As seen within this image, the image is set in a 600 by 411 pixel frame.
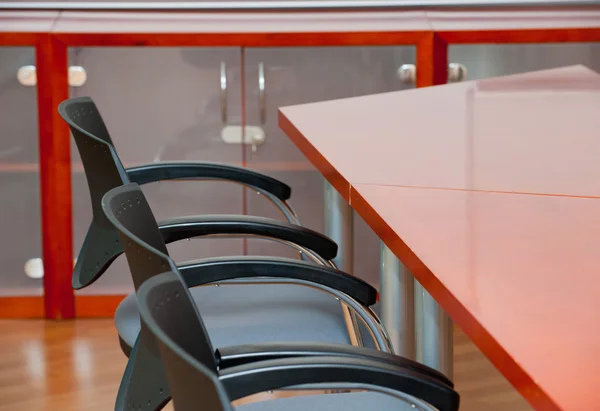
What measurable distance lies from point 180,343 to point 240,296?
3.24 feet

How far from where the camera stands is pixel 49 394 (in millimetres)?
2754

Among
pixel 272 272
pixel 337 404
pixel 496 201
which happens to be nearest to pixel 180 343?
pixel 337 404

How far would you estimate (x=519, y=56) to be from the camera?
3.28 m

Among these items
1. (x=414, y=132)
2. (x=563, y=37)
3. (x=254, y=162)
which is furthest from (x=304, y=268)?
(x=563, y=37)

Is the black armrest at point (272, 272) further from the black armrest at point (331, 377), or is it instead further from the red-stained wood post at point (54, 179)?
the red-stained wood post at point (54, 179)

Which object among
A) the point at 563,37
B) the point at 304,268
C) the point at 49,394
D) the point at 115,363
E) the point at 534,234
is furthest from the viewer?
the point at 563,37

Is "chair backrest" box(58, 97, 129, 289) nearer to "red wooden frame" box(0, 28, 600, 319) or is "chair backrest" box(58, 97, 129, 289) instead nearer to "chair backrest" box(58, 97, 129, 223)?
"chair backrest" box(58, 97, 129, 223)

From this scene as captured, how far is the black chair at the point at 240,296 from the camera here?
119 cm

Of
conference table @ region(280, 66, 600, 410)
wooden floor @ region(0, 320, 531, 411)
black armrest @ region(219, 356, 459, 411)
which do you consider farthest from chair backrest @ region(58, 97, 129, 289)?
wooden floor @ region(0, 320, 531, 411)

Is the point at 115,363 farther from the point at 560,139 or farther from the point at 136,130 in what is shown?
the point at 560,139

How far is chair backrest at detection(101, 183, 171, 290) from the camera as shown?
1.11m

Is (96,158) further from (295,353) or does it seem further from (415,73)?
(415,73)

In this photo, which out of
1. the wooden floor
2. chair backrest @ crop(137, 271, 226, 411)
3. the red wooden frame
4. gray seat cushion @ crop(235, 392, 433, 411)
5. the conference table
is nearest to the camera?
chair backrest @ crop(137, 271, 226, 411)

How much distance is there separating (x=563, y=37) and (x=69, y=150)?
1.67 m
